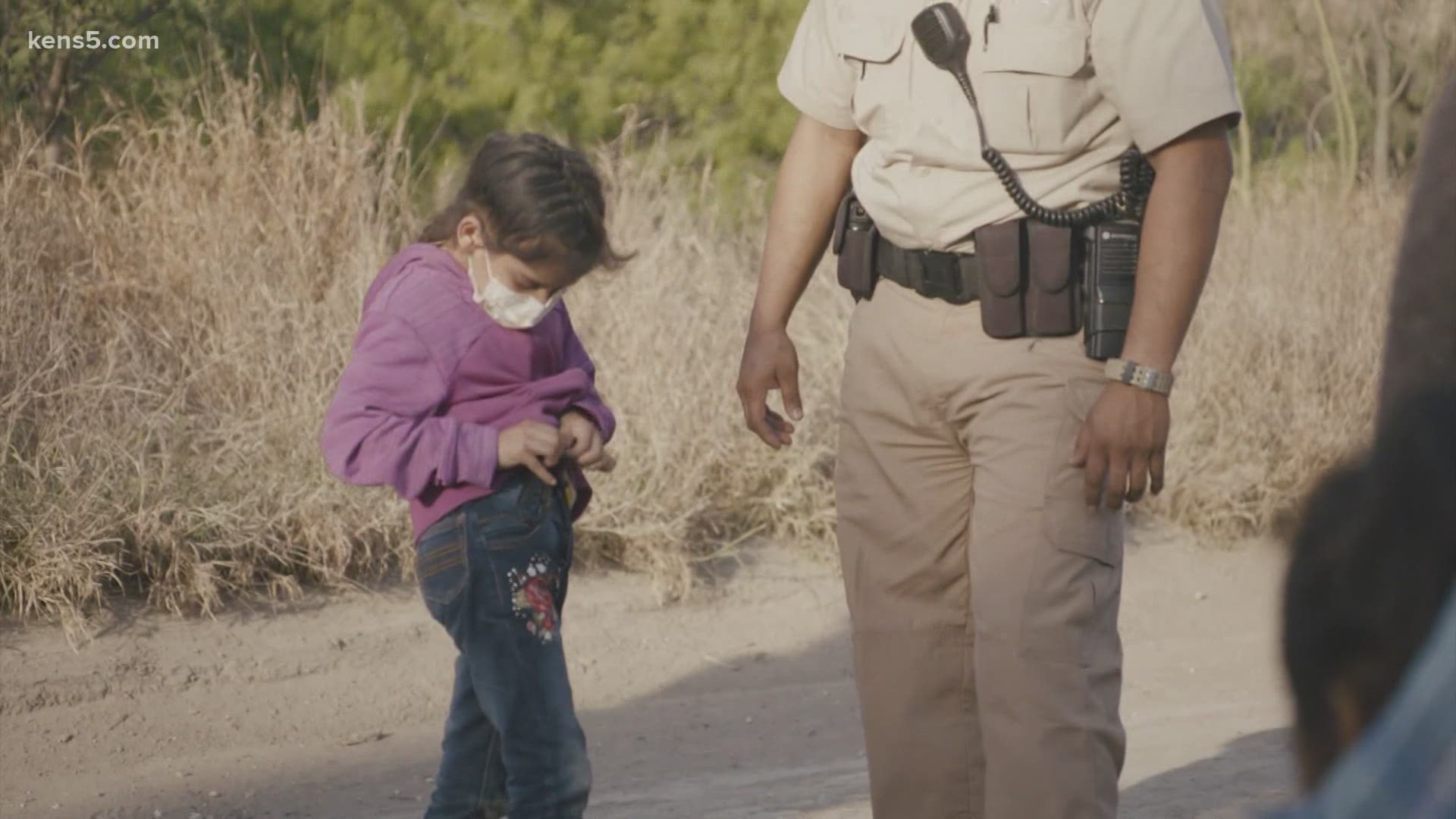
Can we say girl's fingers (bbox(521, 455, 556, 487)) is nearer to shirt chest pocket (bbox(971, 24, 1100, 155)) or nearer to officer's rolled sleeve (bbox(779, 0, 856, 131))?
officer's rolled sleeve (bbox(779, 0, 856, 131))

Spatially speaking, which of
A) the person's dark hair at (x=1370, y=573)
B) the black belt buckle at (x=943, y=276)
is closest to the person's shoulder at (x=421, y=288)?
the black belt buckle at (x=943, y=276)

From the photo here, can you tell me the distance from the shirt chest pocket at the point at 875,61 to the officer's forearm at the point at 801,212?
15 centimetres

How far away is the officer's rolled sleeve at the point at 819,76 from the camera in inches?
133

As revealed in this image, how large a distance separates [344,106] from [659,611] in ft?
10.2

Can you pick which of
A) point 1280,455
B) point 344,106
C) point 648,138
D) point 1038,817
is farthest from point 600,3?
point 1038,817

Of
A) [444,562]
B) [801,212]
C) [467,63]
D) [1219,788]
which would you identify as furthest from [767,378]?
[467,63]

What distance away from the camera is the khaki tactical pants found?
10.0 ft

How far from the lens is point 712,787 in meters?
4.91

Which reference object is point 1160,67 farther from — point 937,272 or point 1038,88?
point 937,272

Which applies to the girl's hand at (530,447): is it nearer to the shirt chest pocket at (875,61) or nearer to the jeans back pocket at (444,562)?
the jeans back pocket at (444,562)

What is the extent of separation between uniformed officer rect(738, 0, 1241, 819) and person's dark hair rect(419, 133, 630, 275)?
47 centimetres

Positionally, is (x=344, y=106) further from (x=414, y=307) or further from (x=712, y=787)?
(x=414, y=307)

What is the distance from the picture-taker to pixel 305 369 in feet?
20.7

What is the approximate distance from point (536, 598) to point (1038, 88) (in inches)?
48.6
